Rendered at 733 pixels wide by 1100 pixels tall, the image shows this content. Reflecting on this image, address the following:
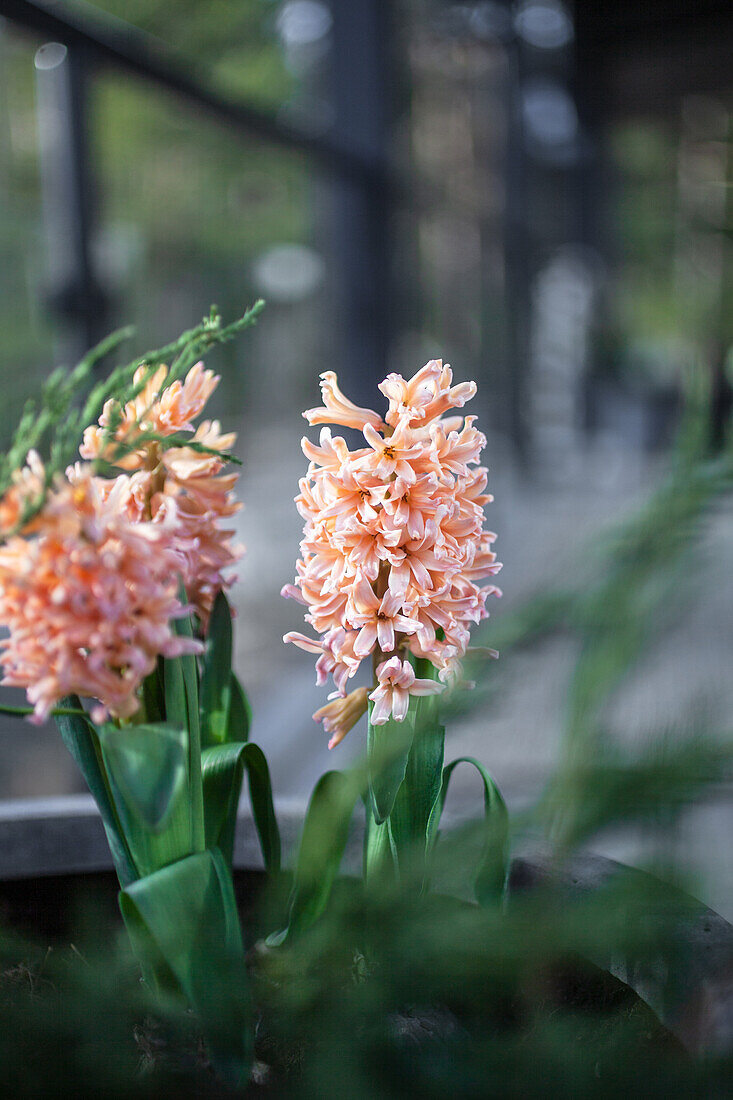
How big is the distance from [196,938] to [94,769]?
90 mm

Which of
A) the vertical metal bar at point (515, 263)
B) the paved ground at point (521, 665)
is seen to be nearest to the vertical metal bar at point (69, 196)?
the paved ground at point (521, 665)

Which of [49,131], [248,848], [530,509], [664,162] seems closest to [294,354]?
[49,131]

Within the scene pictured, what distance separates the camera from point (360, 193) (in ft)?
4.94

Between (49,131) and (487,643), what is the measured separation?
2.79ft

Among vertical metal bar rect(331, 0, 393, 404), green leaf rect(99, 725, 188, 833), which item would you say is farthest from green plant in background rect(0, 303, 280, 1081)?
vertical metal bar rect(331, 0, 393, 404)

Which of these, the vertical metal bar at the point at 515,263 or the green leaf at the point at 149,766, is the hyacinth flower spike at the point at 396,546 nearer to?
the green leaf at the point at 149,766

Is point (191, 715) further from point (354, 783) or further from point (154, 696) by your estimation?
point (354, 783)

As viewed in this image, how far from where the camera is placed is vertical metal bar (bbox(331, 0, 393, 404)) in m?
1.50

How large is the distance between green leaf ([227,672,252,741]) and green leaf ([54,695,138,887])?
0.23 ft

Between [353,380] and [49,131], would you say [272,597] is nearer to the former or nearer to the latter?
[353,380]

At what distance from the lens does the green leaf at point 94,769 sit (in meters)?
0.32

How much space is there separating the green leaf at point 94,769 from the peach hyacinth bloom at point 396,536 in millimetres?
83

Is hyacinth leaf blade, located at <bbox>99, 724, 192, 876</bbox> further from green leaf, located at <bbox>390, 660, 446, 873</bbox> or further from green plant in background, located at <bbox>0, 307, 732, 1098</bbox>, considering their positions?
green leaf, located at <bbox>390, 660, 446, 873</bbox>

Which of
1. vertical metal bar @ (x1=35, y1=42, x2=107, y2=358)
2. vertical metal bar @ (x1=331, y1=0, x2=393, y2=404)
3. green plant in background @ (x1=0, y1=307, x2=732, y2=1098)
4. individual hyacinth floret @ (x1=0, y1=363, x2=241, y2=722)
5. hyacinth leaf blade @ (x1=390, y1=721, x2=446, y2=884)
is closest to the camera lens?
green plant in background @ (x1=0, y1=307, x2=732, y2=1098)
